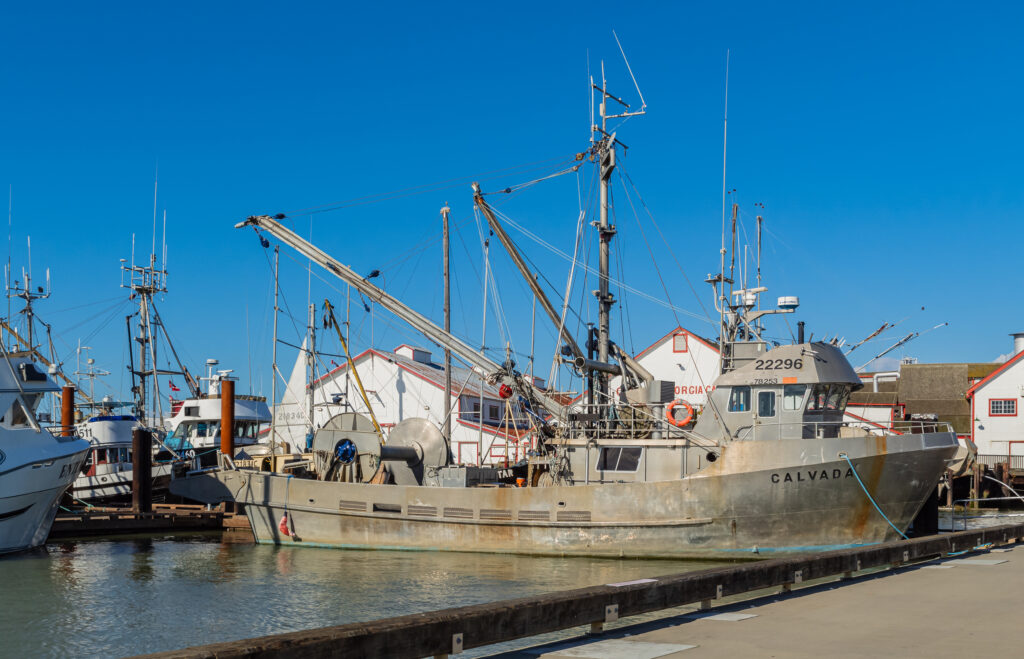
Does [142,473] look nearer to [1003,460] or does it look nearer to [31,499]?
[31,499]

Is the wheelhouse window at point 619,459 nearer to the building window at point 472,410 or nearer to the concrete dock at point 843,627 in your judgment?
the concrete dock at point 843,627

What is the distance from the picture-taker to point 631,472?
915 inches

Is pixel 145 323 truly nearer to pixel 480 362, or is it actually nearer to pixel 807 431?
pixel 480 362

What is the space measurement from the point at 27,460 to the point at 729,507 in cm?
1908

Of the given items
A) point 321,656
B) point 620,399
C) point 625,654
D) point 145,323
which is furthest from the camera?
point 145,323

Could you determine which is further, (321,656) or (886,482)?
(886,482)

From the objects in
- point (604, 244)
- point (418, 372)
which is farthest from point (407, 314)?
point (418, 372)

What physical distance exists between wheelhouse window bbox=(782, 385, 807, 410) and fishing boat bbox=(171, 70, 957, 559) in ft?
0.08

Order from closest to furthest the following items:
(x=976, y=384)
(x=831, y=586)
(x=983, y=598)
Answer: (x=983, y=598), (x=831, y=586), (x=976, y=384)

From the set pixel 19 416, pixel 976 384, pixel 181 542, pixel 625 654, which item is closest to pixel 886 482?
pixel 625 654

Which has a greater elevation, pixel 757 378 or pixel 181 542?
pixel 757 378

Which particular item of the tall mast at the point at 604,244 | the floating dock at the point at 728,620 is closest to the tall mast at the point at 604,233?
the tall mast at the point at 604,244

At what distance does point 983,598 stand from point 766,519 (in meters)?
9.99

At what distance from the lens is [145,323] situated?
45281 millimetres
